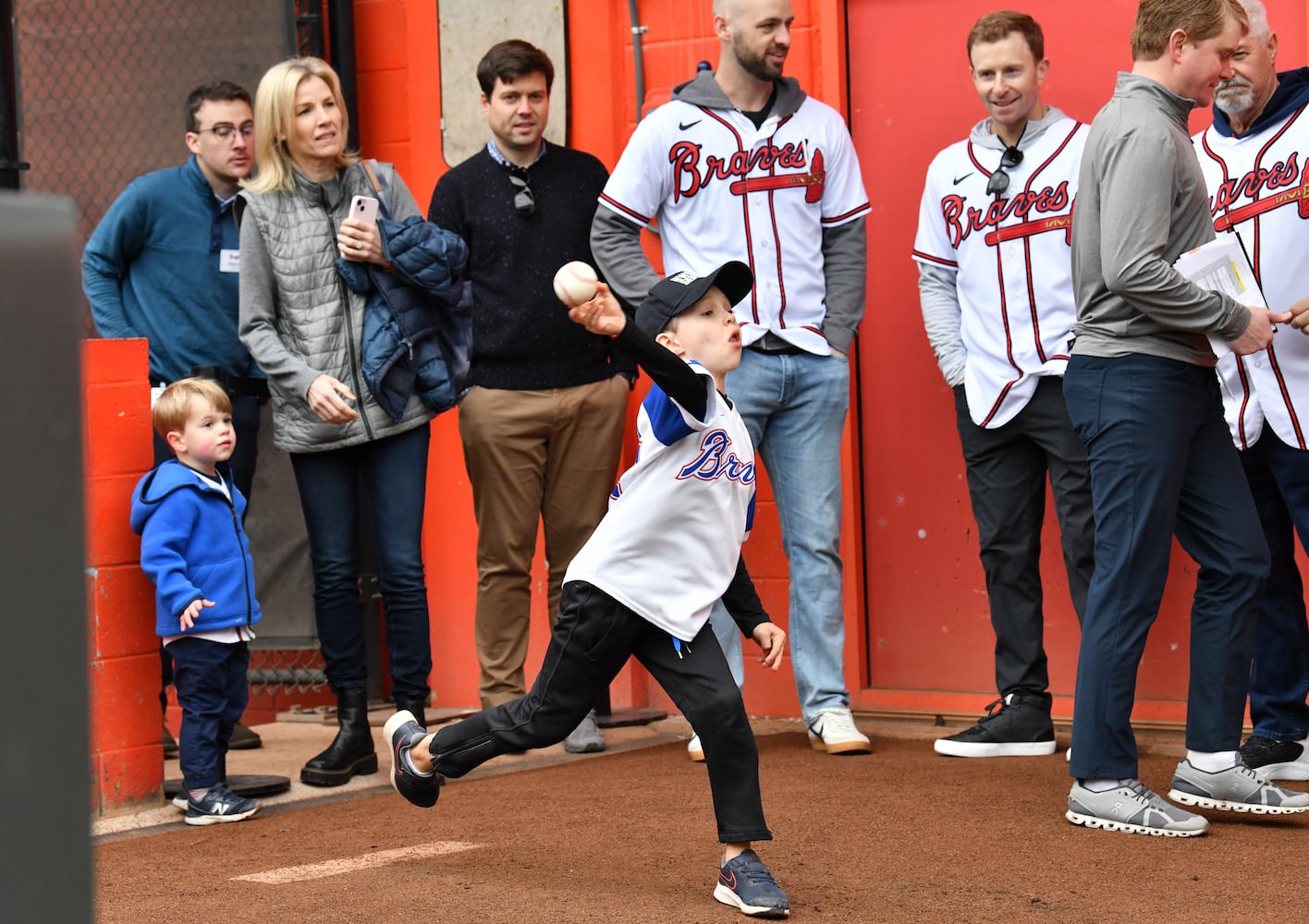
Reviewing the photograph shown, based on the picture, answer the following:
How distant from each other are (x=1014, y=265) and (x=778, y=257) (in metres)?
0.78

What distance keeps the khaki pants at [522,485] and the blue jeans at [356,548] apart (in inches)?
16.8

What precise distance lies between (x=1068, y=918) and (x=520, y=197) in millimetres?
3189

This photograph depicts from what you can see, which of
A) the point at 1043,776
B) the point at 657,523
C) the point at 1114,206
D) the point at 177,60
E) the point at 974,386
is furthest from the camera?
the point at 177,60

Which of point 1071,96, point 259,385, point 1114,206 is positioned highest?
point 1071,96

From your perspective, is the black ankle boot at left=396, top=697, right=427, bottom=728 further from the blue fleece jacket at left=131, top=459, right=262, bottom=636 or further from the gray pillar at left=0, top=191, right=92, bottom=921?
the gray pillar at left=0, top=191, right=92, bottom=921

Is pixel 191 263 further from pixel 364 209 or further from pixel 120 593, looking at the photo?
pixel 120 593

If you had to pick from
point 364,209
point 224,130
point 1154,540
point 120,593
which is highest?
point 224,130

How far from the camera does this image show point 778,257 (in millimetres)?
5191

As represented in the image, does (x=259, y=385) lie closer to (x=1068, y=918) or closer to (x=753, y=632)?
(x=753, y=632)

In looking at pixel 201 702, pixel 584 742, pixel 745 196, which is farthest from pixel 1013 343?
pixel 201 702

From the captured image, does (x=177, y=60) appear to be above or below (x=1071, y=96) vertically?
above

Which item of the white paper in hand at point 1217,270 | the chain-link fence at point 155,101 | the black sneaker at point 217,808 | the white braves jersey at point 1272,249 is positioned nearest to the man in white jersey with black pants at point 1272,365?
the white braves jersey at point 1272,249

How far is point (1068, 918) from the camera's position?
10.3 feet

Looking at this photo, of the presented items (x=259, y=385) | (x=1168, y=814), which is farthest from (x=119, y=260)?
(x=1168, y=814)
